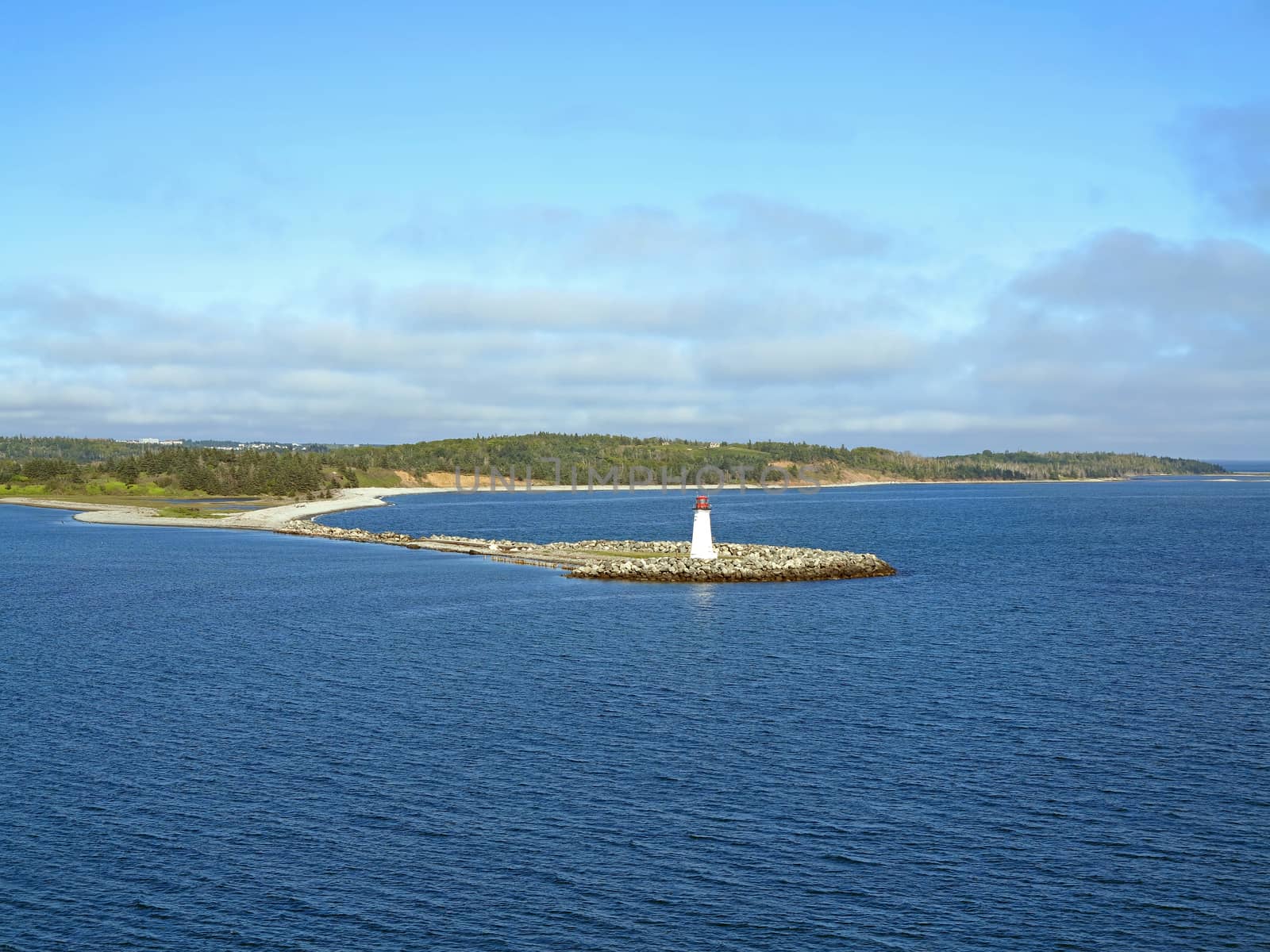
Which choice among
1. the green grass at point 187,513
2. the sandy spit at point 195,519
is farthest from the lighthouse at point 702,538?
the green grass at point 187,513

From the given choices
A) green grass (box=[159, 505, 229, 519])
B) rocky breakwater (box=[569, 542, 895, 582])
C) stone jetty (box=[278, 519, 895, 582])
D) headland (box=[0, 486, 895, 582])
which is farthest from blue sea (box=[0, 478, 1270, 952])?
green grass (box=[159, 505, 229, 519])

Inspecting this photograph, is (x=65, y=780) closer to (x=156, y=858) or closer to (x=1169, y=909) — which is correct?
(x=156, y=858)

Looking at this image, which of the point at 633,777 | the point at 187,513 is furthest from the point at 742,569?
the point at 187,513

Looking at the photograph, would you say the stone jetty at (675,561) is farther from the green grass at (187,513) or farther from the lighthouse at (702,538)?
the green grass at (187,513)

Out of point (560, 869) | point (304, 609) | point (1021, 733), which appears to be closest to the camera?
point (560, 869)

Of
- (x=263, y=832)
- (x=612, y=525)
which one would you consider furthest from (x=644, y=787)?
(x=612, y=525)

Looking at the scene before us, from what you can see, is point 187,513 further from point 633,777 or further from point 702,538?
point 633,777

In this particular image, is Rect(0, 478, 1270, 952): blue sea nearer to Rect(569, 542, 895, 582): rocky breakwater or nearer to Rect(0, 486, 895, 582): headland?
Rect(569, 542, 895, 582): rocky breakwater
